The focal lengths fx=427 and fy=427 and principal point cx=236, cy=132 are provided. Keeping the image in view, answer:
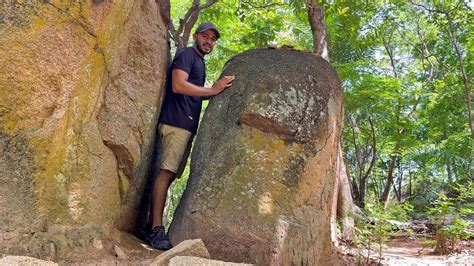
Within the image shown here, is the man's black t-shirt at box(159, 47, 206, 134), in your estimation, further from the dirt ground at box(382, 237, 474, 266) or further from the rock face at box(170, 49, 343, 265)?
the dirt ground at box(382, 237, 474, 266)

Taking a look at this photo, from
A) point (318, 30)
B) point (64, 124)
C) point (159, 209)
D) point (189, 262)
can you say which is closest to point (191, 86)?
point (159, 209)

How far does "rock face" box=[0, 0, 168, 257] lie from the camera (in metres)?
3.10

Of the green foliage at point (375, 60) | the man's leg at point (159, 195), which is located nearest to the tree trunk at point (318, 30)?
the green foliage at point (375, 60)

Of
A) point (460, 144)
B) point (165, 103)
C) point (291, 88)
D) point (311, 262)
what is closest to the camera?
point (311, 262)

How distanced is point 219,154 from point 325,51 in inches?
166

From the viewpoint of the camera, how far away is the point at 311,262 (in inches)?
159

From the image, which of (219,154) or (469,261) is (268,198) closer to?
(219,154)

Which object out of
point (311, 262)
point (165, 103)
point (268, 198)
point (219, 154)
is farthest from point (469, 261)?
point (165, 103)

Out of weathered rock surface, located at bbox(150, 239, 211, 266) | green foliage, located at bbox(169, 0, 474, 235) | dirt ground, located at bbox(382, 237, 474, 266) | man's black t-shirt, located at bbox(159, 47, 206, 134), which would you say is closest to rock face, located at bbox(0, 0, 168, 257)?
man's black t-shirt, located at bbox(159, 47, 206, 134)

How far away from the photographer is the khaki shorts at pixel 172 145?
454 centimetres

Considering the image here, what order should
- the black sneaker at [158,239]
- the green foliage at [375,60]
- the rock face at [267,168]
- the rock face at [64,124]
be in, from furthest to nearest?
the green foliage at [375,60] → the black sneaker at [158,239] → the rock face at [267,168] → the rock face at [64,124]

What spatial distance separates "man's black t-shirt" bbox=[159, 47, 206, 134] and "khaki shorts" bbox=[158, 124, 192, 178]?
6 cm

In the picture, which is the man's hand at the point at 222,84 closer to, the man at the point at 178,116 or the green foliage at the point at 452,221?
the man at the point at 178,116

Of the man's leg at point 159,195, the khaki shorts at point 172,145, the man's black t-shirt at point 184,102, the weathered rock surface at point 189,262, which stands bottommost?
the weathered rock surface at point 189,262
